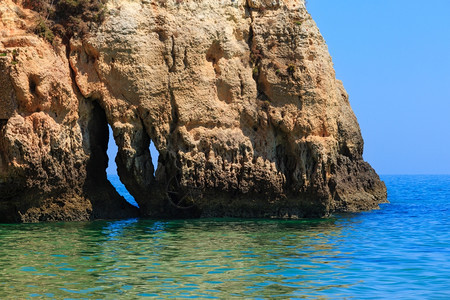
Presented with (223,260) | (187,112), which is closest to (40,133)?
(187,112)

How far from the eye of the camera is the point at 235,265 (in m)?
15.2

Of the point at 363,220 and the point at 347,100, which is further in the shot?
the point at 347,100

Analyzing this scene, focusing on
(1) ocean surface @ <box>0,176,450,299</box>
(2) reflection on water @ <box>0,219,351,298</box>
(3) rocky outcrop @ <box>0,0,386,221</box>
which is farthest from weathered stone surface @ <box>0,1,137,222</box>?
(2) reflection on water @ <box>0,219,351,298</box>

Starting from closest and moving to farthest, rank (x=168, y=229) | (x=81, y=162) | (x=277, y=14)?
(x=168, y=229) < (x=81, y=162) < (x=277, y=14)

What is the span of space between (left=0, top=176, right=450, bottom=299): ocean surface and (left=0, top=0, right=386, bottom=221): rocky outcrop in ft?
4.17

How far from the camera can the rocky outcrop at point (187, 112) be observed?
2280cm

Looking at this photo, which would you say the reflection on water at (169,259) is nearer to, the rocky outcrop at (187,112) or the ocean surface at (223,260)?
the ocean surface at (223,260)

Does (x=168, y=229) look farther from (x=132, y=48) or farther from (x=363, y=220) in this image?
(x=363, y=220)

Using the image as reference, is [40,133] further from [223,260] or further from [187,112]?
[223,260]

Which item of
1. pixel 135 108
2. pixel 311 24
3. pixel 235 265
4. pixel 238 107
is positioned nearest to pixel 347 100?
pixel 311 24

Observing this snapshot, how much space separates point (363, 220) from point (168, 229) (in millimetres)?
8656

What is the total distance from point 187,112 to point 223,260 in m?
9.09

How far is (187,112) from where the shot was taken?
23781mm

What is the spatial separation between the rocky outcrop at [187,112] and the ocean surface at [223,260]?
1.27 metres
